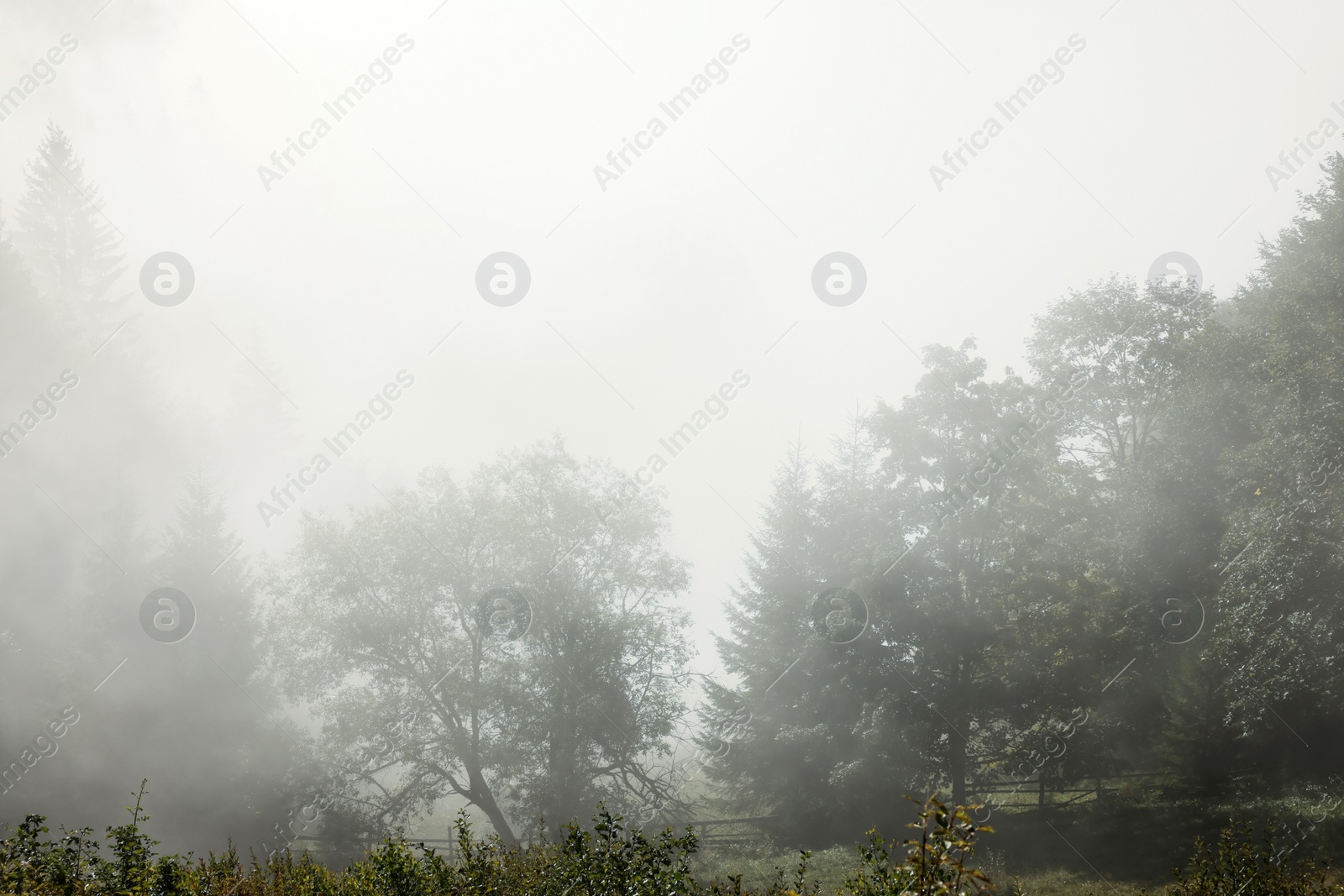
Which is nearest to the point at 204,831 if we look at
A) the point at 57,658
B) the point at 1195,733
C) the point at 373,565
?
the point at 57,658

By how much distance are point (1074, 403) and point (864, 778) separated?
51.1ft

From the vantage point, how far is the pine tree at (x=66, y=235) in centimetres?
4097

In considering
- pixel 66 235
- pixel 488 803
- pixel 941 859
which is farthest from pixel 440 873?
pixel 66 235

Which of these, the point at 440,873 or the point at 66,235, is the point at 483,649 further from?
A: the point at 66,235

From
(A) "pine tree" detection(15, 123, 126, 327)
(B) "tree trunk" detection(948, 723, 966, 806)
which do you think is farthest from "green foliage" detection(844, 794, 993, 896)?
(A) "pine tree" detection(15, 123, 126, 327)

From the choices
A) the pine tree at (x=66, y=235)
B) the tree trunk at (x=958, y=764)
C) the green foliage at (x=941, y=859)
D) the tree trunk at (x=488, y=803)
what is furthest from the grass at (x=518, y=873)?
the pine tree at (x=66, y=235)

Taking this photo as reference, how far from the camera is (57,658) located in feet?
76.1

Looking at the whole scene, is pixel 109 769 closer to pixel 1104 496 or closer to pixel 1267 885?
pixel 1267 885

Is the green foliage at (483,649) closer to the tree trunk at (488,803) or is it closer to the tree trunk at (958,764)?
the tree trunk at (488,803)

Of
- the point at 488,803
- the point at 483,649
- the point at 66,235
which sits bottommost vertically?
the point at 488,803

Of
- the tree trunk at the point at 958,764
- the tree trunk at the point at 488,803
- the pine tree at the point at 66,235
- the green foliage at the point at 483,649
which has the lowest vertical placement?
the tree trunk at the point at 958,764

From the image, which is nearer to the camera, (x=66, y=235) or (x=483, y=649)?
(x=483, y=649)

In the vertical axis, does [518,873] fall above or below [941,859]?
below

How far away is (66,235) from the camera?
41.9m
